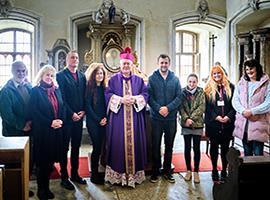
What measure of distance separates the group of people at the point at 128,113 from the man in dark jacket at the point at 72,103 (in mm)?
11

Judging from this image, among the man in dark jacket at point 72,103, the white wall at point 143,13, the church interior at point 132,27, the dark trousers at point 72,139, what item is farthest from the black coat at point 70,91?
the white wall at point 143,13

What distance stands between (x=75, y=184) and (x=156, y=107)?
4.17ft

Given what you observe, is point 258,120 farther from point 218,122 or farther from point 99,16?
point 99,16

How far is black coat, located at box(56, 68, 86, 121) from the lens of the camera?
402 cm

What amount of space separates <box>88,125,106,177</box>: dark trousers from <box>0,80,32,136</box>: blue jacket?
2.46ft

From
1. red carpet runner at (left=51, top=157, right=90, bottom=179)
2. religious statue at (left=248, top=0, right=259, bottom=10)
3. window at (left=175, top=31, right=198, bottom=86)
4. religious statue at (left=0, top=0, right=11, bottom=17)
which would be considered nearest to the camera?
red carpet runner at (left=51, top=157, right=90, bottom=179)

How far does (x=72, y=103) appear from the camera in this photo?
13.3ft

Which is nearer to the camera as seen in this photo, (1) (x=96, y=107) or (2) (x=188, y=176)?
(1) (x=96, y=107)

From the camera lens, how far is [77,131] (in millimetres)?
4113

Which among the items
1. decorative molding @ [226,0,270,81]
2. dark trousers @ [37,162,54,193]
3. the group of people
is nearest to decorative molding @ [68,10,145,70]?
decorative molding @ [226,0,270,81]

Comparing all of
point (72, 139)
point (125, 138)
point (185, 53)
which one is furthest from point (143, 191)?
point (185, 53)

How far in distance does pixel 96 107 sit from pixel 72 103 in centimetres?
28

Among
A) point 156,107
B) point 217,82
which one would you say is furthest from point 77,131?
point 217,82

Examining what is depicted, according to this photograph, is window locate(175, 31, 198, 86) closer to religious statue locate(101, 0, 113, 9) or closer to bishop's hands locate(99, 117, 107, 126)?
religious statue locate(101, 0, 113, 9)
